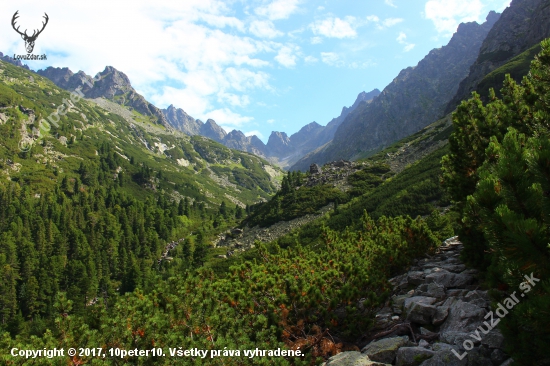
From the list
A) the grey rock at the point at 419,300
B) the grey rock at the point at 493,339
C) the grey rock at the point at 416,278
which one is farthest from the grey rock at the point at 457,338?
the grey rock at the point at 416,278

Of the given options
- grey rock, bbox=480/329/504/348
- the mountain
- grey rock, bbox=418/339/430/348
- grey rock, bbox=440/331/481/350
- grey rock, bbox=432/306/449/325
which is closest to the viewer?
grey rock, bbox=480/329/504/348

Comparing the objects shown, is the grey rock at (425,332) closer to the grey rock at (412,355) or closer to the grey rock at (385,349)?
the grey rock at (385,349)

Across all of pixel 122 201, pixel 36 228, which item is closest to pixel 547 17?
pixel 122 201

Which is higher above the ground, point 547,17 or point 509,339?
point 547,17

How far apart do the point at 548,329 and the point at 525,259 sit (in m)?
1.00

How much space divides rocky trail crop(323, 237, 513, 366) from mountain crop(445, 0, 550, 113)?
93841mm

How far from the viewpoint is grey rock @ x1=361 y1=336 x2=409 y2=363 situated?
8.86 meters

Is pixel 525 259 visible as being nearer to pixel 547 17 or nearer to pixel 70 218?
pixel 70 218

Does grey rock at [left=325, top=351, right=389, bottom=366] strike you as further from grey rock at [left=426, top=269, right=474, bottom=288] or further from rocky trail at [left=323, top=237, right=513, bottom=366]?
grey rock at [left=426, top=269, right=474, bottom=288]

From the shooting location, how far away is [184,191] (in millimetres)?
186000

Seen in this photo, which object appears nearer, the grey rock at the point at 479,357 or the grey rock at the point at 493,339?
the grey rock at the point at 479,357

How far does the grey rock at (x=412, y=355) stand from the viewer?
7945mm

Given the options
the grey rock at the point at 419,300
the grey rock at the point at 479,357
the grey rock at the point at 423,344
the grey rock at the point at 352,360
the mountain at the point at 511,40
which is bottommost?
the grey rock at the point at 423,344

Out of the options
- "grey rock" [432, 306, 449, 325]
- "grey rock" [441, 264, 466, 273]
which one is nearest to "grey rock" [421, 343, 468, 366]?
"grey rock" [432, 306, 449, 325]
